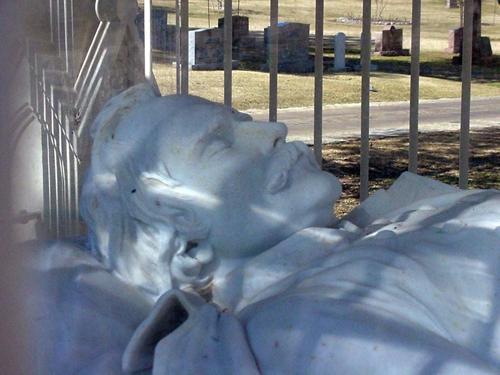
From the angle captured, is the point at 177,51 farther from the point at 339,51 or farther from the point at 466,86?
the point at 339,51

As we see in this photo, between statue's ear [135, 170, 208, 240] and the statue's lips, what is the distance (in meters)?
0.14

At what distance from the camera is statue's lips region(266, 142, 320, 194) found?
5.78 ft

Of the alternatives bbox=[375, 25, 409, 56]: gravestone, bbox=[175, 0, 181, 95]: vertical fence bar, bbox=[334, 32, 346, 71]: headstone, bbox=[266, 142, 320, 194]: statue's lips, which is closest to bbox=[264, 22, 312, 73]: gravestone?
bbox=[334, 32, 346, 71]: headstone

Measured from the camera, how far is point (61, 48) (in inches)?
132

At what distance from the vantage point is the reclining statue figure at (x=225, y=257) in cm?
151


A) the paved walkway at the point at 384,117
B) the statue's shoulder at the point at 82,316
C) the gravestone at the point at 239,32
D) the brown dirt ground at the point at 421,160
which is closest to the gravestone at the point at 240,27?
the gravestone at the point at 239,32

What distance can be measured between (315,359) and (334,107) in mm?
8737

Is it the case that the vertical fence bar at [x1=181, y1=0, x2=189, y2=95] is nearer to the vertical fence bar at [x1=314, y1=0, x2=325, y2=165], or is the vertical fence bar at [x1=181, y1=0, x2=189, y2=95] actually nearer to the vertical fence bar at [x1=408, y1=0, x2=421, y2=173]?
the vertical fence bar at [x1=314, y1=0, x2=325, y2=165]

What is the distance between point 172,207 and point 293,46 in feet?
22.9

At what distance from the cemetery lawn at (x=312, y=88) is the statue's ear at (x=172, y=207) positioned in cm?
437

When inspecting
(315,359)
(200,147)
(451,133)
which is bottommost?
(451,133)

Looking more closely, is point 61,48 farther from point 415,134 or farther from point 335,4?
point 335,4

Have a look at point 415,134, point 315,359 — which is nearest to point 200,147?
point 315,359

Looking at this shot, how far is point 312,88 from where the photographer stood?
10367 millimetres
